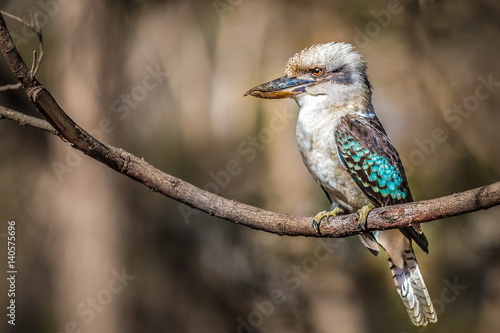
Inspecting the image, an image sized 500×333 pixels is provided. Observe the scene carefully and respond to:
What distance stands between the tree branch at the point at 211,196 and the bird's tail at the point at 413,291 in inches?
15.5

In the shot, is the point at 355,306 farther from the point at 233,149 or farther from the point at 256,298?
the point at 233,149

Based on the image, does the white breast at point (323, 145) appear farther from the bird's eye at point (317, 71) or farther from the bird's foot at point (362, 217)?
the bird's foot at point (362, 217)

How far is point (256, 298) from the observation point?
4871 millimetres

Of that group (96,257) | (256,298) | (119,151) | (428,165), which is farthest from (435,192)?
(119,151)

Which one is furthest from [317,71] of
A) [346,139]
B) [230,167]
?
[230,167]

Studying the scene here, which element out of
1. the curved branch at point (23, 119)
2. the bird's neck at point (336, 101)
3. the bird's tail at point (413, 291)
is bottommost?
the bird's tail at point (413, 291)

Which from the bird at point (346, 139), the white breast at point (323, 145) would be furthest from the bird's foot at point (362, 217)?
the white breast at point (323, 145)

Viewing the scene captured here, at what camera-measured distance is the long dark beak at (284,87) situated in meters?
2.21

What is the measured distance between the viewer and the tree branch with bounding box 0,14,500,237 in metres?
1.53

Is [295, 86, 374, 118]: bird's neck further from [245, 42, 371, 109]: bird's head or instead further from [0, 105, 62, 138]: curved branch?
[0, 105, 62, 138]: curved branch

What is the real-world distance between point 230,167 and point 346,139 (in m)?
2.91

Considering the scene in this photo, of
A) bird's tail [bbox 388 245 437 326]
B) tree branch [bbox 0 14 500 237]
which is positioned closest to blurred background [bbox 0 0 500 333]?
bird's tail [bbox 388 245 437 326]

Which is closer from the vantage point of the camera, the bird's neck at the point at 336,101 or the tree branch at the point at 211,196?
the tree branch at the point at 211,196

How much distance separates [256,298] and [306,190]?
102cm
